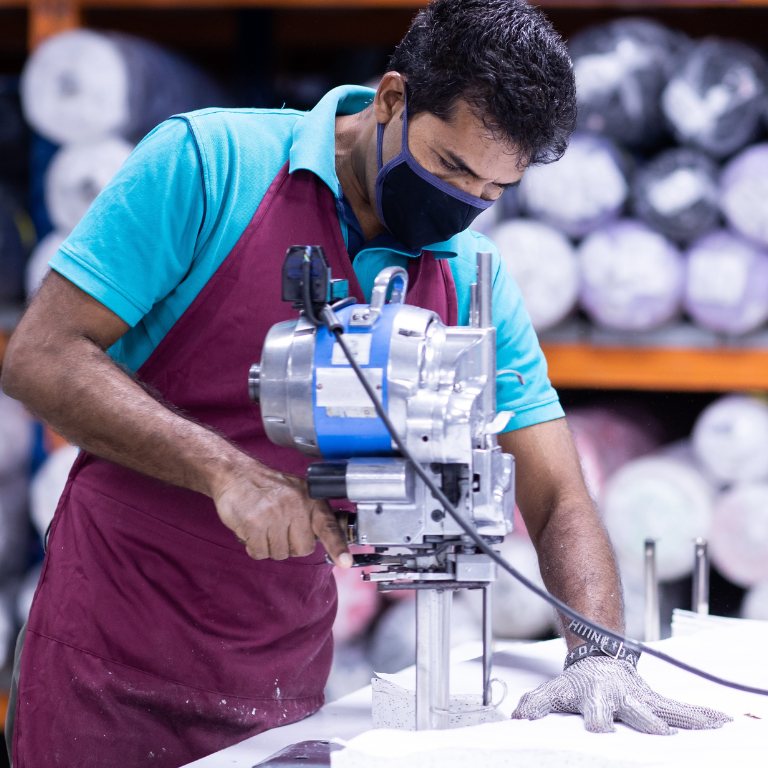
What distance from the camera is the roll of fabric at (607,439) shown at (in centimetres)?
189

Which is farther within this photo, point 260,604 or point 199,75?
point 199,75

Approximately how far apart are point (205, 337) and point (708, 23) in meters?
1.59

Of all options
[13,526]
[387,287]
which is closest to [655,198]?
[387,287]

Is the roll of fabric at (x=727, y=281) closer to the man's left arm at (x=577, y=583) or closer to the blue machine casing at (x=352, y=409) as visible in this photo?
the man's left arm at (x=577, y=583)

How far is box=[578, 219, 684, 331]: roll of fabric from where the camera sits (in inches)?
67.9

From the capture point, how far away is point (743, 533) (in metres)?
1.76

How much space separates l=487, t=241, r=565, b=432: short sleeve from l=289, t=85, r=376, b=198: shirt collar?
0.94ft

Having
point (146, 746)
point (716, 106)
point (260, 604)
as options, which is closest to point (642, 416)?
point (716, 106)

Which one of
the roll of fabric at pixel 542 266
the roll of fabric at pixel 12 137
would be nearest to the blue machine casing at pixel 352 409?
the roll of fabric at pixel 542 266

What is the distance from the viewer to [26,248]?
2.00m

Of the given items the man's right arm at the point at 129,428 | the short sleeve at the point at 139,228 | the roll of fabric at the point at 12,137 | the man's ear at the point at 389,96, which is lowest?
the man's right arm at the point at 129,428

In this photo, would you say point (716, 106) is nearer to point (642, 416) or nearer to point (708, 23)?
point (708, 23)

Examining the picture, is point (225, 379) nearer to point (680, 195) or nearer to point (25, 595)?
point (680, 195)

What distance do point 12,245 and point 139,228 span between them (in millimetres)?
1114
